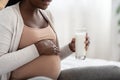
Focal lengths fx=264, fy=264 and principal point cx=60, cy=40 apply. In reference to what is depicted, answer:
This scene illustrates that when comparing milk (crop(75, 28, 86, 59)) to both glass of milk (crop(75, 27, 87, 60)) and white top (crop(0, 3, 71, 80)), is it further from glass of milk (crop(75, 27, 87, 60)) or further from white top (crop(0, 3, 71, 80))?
white top (crop(0, 3, 71, 80))

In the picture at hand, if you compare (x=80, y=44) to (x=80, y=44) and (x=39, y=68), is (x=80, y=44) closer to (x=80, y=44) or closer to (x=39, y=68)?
(x=80, y=44)

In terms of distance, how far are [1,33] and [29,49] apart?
0.46 ft

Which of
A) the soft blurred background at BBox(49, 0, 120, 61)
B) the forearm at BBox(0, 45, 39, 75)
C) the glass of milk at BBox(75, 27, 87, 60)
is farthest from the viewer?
the soft blurred background at BBox(49, 0, 120, 61)

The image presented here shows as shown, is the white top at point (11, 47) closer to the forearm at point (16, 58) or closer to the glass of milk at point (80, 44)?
the forearm at point (16, 58)

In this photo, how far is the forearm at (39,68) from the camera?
3.92 feet

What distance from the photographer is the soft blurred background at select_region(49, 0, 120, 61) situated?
2660mm

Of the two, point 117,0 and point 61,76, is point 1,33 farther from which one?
point 117,0

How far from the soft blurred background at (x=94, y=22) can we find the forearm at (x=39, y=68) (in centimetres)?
146

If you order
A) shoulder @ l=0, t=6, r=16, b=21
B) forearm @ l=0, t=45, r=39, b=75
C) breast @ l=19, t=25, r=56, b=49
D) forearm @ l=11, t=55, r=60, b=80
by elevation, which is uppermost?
shoulder @ l=0, t=6, r=16, b=21

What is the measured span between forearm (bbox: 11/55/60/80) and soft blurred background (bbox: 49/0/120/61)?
146cm

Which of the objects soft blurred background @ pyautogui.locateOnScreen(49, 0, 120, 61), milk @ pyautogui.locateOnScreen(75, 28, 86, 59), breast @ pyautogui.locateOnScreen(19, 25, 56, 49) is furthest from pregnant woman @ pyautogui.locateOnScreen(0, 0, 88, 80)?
soft blurred background @ pyautogui.locateOnScreen(49, 0, 120, 61)

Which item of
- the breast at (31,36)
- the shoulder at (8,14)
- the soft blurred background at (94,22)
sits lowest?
the soft blurred background at (94,22)

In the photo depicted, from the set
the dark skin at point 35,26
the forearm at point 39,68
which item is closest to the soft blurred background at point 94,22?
the dark skin at point 35,26

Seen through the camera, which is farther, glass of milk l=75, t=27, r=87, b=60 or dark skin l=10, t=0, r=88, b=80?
glass of milk l=75, t=27, r=87, b=60
